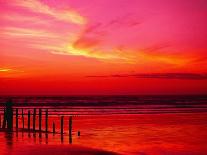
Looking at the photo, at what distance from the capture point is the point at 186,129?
34.6m

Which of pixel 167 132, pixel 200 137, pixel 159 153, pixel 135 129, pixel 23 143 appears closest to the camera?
pixel 159 153

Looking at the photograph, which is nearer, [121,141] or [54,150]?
[54,150]

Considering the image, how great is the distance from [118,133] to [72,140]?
525 cm

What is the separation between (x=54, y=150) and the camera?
2192cm

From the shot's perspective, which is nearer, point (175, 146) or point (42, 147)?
point (42, 147)

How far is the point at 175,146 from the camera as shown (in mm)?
25188

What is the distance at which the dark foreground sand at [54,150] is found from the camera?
2105cm

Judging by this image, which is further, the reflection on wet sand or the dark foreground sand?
the reflection on wet sand

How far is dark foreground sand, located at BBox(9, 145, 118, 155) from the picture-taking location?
69.1 feet

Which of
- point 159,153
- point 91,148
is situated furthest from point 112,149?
point 159,153

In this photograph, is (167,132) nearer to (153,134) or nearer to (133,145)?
(153,134)

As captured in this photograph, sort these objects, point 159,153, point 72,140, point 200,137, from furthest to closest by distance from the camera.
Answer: point 200,137
point 72,140
point 159,153

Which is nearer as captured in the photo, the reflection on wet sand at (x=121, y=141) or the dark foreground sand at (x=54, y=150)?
the dark foreground sand at (x=54, y=150)

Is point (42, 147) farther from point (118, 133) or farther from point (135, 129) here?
point (135, 129)
